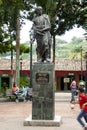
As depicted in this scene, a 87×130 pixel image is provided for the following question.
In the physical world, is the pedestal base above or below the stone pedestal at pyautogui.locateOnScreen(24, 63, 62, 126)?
below

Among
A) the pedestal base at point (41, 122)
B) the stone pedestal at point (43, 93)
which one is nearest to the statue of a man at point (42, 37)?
the stone pedestal at point (43, 93)

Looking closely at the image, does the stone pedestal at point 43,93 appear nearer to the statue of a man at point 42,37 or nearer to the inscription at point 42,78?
the inscription at point 42,78

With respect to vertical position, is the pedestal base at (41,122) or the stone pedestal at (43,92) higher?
the stone pedestal at (43,92)

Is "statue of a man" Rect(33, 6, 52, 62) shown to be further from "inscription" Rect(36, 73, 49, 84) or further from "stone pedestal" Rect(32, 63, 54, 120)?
"inscription" Rect(36, 73, 49, 84)

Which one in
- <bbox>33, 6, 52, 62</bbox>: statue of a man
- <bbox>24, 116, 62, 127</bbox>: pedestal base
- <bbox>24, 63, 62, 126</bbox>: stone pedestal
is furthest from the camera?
<bbox>33, 6, 52, 62</bbox>: statue of a man

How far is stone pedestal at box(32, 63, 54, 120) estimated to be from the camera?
51.8 ft

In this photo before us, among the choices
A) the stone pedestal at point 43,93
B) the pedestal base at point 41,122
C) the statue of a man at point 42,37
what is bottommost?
the pedestal base at point 41,122

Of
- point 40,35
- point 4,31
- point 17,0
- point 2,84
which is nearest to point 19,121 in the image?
point 40,35

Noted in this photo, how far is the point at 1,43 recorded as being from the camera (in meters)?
41.3

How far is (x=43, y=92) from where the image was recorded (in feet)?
51.9

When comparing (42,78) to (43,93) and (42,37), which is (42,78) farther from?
(42,37)

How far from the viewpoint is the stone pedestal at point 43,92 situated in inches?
621

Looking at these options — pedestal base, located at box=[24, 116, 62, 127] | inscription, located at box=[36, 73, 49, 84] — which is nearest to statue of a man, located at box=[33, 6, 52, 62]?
inscription, located at box=[36, 73, 49, 84]

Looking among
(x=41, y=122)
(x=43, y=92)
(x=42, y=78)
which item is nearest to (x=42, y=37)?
(x=42, y=78)
